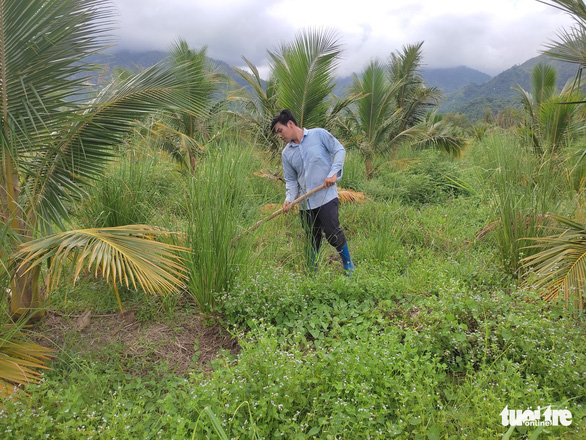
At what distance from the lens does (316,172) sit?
4.21m

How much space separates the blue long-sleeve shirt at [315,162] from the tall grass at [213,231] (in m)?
1.03

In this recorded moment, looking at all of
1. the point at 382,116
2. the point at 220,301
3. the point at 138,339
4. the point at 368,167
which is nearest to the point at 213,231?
the point at 220,301

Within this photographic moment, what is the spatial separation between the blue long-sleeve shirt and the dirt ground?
1.74 m

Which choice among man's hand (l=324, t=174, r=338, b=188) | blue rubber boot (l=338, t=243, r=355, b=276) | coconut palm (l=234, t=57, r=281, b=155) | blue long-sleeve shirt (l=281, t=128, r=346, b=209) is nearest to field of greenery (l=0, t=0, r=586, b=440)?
blue rubber boot (l=338, t=243, r=355, b=276)

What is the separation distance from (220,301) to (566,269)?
2.77 m

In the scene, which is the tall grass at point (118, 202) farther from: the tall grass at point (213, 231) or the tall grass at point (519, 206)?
the tall grass at point (519, 206)

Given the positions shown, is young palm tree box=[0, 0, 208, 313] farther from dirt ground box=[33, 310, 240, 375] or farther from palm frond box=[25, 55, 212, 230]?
dirt ground box=[33, 310, 240, 375]

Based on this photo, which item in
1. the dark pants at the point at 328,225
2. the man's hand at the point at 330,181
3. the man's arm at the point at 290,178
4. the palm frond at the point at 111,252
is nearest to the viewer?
the palm frond at the point at 111,252

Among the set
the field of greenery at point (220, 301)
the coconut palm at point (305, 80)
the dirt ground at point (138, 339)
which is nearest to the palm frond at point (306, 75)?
the coconut palm at point (305, 80)

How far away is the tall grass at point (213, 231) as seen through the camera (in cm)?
316

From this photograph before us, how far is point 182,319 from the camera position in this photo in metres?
3.25

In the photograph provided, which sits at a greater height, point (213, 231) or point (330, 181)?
point (330, 181)

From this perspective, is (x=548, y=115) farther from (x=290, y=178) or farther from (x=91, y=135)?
(x=91, y=135)

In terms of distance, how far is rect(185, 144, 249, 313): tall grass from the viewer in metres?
3.16
